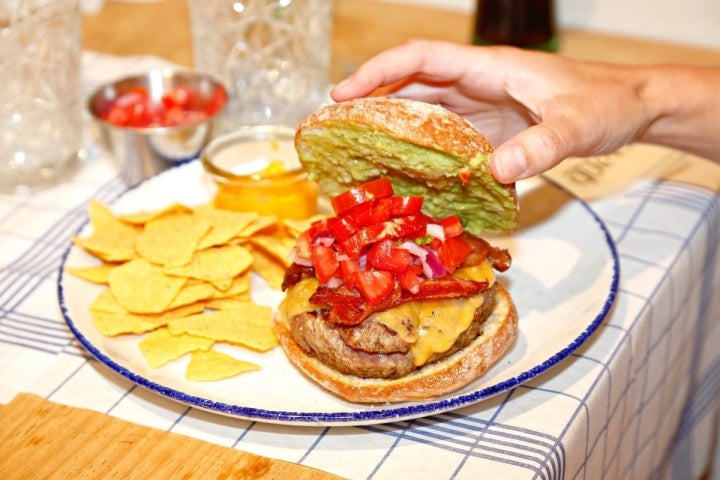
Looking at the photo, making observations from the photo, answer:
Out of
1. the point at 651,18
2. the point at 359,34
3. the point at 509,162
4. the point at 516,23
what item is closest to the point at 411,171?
the point at 509,162

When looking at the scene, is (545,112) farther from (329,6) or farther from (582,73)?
(329,6)

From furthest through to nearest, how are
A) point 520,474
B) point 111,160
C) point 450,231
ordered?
point 111,160, point 450,231, point 520,474

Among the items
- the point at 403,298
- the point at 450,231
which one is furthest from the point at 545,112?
the point at 403,298

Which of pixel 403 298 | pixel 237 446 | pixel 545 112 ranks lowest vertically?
pixel 237 446

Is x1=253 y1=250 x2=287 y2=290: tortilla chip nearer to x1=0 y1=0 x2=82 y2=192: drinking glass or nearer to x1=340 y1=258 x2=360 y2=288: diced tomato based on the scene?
x1=340 y1=258 x2=360 y2=288: diced tomato

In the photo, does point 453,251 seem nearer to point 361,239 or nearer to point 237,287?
point 361,239

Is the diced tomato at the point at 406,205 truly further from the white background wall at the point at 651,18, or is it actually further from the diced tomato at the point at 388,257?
the white background wall at the point at 651,18

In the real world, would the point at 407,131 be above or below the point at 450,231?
above
